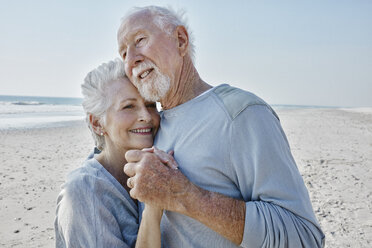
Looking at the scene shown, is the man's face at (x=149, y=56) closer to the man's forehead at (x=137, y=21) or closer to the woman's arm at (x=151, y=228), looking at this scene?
the man's forehead at (x=137, y=21)

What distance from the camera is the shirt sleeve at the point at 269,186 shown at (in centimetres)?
160

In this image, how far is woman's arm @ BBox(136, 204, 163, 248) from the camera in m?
1.86

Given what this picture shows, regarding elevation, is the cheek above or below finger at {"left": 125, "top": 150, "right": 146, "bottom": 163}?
above

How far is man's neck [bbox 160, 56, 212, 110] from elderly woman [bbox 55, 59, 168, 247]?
19cm

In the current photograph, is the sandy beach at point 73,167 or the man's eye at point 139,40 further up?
the man's eye at point 139,40

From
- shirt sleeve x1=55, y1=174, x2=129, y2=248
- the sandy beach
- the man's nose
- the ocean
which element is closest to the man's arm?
shirt sleeve x1=55, y1=174, x2=129, y2=248

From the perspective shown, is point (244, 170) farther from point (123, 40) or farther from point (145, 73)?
point (123, 40)

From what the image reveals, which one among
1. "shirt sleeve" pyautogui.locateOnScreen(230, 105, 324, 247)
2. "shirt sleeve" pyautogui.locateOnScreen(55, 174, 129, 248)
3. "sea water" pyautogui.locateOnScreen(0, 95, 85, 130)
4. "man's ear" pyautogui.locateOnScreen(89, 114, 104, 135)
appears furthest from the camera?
"sea water" pyautogui.locateOnScreen(0, 95, 85, 130)

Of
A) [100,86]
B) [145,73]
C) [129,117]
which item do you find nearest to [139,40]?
[145,73]

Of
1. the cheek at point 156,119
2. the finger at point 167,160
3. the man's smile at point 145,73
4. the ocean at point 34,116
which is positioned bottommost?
the ocean at point 34,116

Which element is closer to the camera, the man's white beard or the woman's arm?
the woman's arm

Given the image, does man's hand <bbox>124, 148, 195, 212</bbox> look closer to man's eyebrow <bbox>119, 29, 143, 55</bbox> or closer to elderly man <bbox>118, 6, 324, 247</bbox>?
elderly man <bbox>118, 6, 324, 247</bbox>

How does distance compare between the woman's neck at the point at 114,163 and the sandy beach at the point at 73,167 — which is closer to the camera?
the woman's neck at the point at 114,163

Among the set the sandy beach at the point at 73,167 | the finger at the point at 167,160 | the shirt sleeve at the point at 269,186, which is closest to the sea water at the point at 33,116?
the sandy beach at the point at 73,167
